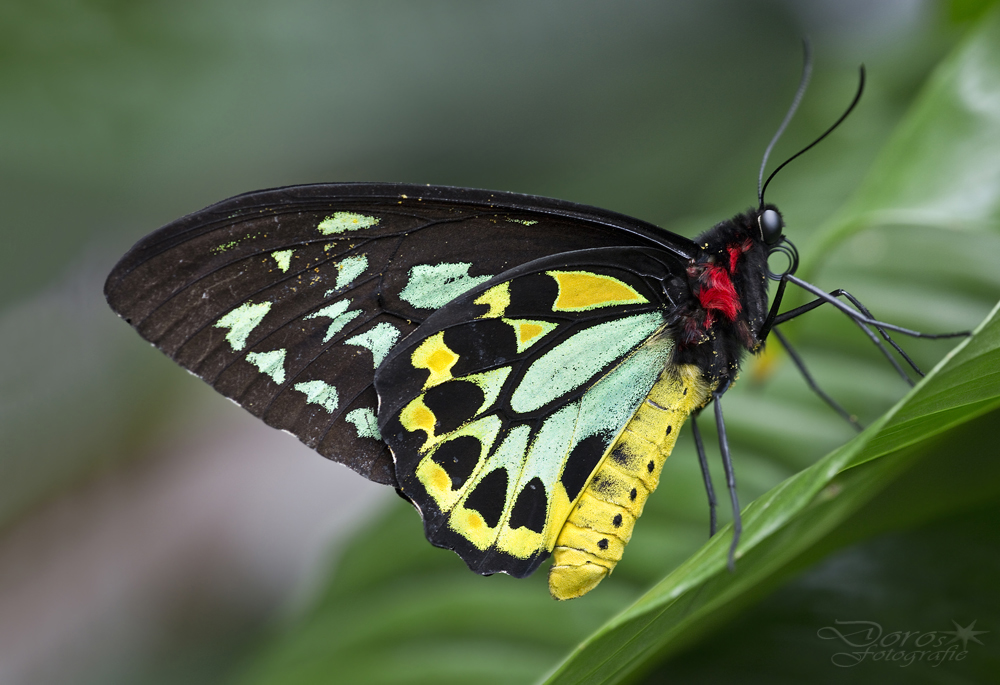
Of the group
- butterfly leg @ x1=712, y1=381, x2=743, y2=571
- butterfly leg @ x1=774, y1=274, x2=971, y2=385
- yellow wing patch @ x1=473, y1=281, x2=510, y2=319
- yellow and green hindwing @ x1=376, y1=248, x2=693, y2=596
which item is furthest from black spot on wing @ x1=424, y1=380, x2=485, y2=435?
butterfly leg @ x1=774, y1=274, x2=971, y2=385

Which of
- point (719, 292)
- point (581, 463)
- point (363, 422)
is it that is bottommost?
point (581, 463)

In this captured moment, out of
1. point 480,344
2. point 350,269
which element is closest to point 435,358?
point 480,344

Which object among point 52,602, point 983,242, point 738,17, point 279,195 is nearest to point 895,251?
point 983,242

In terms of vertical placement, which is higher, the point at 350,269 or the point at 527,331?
the point at 350,269

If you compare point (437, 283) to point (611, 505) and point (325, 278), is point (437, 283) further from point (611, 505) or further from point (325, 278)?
point (611, 505)

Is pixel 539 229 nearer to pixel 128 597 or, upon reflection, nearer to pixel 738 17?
pixel 738 17

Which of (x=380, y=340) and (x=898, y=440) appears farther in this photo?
(x=380, y=340)
